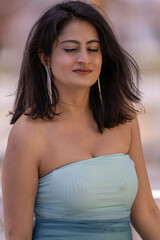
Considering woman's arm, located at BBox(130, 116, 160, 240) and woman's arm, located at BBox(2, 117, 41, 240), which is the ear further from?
woman's arm, located at BBox(130, 116, 160, 240)

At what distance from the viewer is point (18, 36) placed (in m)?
3.43

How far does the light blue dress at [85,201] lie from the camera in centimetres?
151

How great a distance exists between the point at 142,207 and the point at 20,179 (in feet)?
1.71

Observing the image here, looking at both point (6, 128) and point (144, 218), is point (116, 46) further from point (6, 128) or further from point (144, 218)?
point (6, 128)

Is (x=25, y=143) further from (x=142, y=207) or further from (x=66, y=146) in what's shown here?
(x=142, y=207)

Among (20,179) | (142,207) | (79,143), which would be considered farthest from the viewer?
(142,207)

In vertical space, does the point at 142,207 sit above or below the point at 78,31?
below

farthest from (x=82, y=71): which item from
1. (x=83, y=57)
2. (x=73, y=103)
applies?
(x=73, y=103)

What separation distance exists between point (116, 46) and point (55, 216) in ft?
2.13

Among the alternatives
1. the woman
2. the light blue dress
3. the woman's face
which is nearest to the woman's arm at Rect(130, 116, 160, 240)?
the woman

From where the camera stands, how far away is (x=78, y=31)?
156 cm

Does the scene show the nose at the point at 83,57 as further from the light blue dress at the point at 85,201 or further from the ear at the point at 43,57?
the light blue dress at the point at 85,201

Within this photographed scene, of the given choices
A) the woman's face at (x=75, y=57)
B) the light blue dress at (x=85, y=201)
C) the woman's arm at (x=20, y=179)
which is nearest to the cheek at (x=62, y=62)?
the woman's face at (x=75, y=57)

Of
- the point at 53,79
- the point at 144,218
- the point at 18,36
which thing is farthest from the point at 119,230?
the point at 18,36
